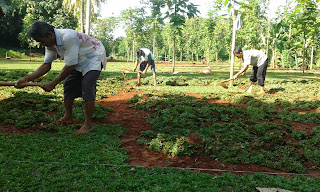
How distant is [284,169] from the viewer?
3.52 meters

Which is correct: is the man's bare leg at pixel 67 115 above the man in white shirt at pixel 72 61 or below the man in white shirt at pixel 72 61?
below

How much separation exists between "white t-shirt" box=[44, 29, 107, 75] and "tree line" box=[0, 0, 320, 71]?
635cm

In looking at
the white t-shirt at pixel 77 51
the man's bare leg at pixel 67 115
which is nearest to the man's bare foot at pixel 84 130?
the man's bare leg at pixel 67 115

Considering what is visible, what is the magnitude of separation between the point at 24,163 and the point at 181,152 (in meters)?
2.07

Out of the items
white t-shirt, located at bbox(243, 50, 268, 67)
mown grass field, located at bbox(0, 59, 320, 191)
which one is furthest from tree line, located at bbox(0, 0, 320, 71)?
mown grass field, located at bbox(0, 59, 320, 191)

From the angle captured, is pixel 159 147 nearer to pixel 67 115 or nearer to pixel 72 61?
pixel 72 61

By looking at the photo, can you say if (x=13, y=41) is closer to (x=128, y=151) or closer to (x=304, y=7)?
(x=304, y=7)

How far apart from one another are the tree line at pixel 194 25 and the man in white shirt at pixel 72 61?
6218 mm

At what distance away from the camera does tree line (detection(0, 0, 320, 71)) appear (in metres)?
13.6

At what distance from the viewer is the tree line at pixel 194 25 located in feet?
44.5

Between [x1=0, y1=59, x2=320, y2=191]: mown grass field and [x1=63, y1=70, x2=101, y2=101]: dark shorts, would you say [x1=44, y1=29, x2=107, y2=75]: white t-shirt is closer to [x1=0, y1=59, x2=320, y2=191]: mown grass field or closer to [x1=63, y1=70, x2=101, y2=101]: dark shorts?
[x1=63, y1=70, x2=101, y2=101]: dark shorts

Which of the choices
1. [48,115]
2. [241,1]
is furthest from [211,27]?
[48,115]

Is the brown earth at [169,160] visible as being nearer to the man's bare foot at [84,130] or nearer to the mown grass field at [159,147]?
the mown grass field at [159,147]

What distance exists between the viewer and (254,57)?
9008 millimetres
